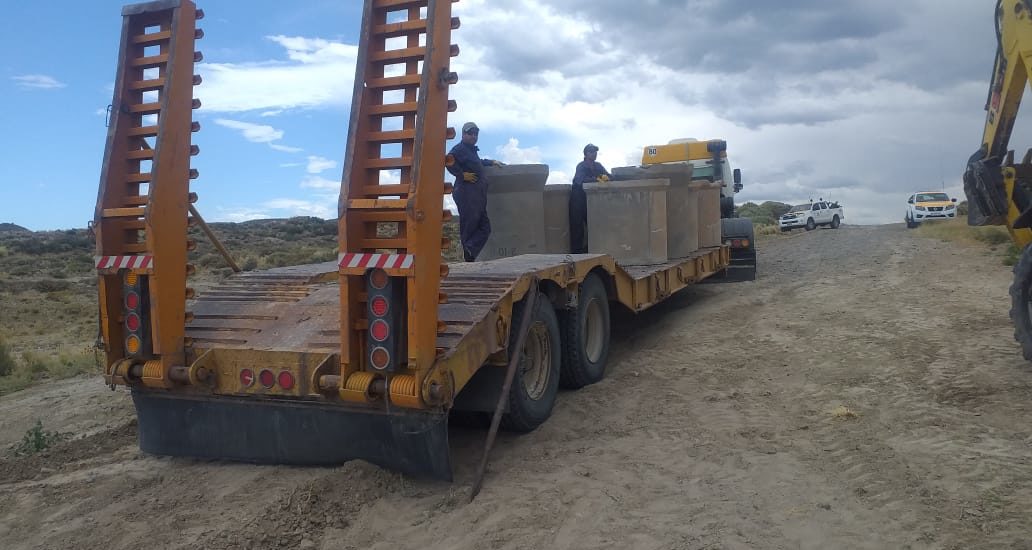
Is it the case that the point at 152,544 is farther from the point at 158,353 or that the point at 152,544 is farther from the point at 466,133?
the point at 466,133

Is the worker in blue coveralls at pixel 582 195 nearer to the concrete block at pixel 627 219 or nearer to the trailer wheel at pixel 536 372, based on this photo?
the concrete block at pixel 627 219

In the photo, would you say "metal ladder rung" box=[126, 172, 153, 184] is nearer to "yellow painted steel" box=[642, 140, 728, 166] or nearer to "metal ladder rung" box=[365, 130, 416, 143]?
"metal ladder rung" box=[365, 130, 416, 143]

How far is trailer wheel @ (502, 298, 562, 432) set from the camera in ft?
17.5

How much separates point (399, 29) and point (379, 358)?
6.07 ft

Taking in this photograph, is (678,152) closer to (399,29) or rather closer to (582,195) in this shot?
(582,195)

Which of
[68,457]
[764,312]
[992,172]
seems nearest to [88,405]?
[68,457]

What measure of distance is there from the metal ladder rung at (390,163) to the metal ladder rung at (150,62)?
1.65 meters

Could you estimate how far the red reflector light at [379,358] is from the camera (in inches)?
166

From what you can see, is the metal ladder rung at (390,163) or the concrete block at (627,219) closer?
the metal ladder rung at (390,163)

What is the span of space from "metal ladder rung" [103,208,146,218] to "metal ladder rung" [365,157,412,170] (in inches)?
60.2

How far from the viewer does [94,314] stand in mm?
17609

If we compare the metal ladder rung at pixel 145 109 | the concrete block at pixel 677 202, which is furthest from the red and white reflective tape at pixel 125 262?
the concrete block at pixel 677 202

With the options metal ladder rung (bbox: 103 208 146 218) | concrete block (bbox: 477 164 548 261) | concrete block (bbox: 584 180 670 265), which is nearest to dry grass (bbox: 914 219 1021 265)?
concrete block (bbox: 584 180 670 265)

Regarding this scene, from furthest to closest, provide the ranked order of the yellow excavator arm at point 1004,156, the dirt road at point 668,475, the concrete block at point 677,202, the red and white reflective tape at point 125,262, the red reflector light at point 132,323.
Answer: the concrete block at point 677,202
the yellow excavator arm at point 1004,156
the red reflector light at point 132,323
the red and white reflective tape at point 125,262
the dirt road at point 668,475
